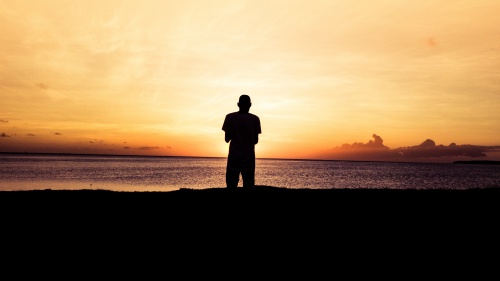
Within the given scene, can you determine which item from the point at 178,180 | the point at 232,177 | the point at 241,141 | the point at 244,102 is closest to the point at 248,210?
the point at 232,177

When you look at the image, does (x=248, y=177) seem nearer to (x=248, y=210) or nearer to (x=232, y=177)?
(x=232, y=177)

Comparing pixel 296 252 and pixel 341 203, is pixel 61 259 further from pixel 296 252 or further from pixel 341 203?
pixel 341 203

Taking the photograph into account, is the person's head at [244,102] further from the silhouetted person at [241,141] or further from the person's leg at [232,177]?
the person's leg at [232,177]

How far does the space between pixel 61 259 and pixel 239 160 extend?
3.09 m

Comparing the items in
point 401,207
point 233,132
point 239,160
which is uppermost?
point 233,132

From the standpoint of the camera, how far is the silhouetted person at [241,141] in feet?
22.3

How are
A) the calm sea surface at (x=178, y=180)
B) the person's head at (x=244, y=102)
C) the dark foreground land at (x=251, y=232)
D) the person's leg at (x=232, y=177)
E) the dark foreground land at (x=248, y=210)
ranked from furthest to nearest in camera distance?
the calm sea surface at (x=178, y=180), the dark foreground land at (x=248, y=210), the person's head at (x=244, y=102), the person's leg at (x=232, y=177), the dark foreground land at (x=251, y=232)

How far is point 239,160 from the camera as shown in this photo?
6809mm

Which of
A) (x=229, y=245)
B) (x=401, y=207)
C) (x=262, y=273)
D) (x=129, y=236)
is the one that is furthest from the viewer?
(x=401, y=207)

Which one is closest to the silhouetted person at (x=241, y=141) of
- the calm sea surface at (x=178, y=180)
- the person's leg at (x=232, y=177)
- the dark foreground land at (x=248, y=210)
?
the person's leg at (x=232, y=177)

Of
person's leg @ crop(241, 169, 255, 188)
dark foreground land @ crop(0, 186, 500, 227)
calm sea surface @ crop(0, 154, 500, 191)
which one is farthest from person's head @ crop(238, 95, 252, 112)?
calm sea surface @ crop(0, 154, 500, 191)

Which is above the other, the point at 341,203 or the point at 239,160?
the point at 239,160

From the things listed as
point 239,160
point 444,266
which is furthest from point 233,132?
point 444,266

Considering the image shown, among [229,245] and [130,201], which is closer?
[229,245]
